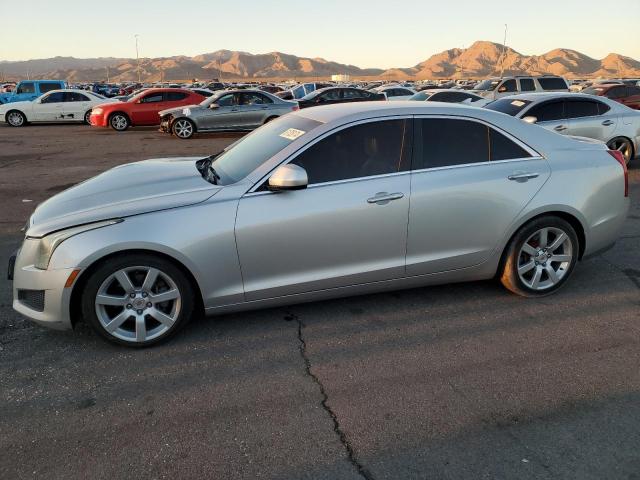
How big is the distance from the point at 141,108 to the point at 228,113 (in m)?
4.59

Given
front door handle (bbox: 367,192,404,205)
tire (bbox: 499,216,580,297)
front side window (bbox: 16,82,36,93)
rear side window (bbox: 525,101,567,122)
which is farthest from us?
front side window (bbox: 16,82,36,93)

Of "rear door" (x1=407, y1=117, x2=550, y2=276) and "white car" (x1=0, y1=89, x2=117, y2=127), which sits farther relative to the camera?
"white car" (x1=0, y1=89, x2=117, y2=127)

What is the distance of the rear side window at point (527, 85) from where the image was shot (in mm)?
18630

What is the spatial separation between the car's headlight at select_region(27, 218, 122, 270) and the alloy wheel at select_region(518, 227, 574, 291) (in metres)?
3.20

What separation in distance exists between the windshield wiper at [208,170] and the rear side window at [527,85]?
56.2 feet

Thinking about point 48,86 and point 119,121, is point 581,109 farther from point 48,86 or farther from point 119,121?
point 48,86

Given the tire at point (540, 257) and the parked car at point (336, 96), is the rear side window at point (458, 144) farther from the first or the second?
the parked car at point (336, 96)

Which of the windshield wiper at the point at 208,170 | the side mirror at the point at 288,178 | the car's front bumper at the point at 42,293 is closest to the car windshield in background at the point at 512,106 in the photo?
the windshield wiper at the point at 208,170

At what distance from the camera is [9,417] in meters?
2.82

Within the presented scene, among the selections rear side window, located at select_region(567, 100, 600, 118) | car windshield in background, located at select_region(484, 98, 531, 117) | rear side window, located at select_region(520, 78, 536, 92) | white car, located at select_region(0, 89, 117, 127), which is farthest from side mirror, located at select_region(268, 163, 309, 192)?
white car, located at select_region(0, 89, 117, 127)

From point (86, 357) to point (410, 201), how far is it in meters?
2.52

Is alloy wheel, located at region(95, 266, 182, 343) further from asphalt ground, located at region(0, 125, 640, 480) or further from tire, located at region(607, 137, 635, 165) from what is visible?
tire, located at region(607, 137, 635, 165)

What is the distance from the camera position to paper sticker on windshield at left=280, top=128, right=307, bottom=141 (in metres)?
3.83

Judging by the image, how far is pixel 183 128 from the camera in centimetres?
1636
